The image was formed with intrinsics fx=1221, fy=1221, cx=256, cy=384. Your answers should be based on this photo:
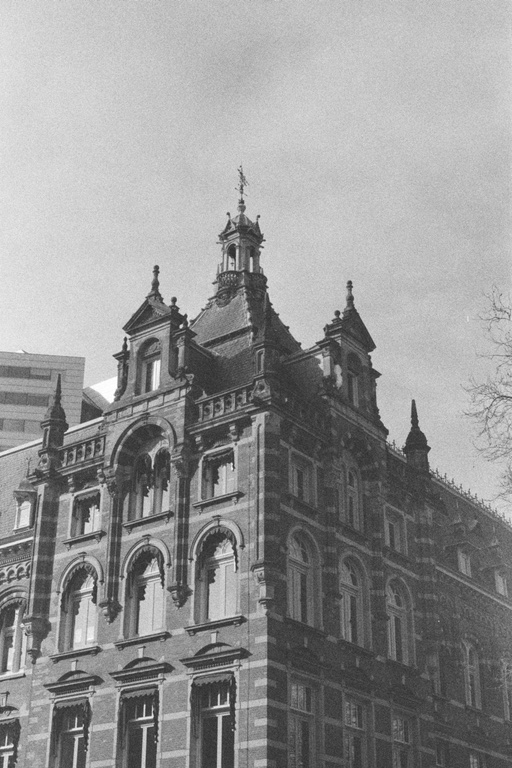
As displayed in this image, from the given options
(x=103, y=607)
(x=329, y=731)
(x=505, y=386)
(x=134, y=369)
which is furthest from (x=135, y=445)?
(x=505, y=386)

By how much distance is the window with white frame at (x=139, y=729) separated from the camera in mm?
43969

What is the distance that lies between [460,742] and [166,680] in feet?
56.0

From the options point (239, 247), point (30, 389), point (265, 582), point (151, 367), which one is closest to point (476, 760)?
point (265, 582)

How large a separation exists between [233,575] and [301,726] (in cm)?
590

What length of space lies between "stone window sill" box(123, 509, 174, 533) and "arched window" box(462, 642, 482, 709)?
18319mm

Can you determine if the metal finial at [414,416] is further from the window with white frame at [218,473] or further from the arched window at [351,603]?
the window with white frame at [218,473]

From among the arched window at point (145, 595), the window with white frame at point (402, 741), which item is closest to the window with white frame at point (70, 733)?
the arched window at point (145, 595)

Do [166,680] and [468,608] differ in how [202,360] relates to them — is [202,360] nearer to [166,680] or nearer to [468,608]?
[166,680]

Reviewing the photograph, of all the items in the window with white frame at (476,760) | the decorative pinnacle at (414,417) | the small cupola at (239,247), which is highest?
the small cupola at (239,247)

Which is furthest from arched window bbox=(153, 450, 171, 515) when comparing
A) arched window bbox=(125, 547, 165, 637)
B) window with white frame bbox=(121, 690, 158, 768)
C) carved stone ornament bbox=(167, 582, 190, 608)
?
window with white frame bbox=(121, 690, 158, 768)

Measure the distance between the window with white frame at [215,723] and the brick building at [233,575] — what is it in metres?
0.08

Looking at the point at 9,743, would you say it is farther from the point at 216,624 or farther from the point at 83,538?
the point at 216,624

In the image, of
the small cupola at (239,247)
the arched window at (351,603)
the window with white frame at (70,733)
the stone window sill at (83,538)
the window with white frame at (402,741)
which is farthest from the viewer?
the small cupola at (239,247)

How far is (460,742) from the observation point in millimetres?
54719
